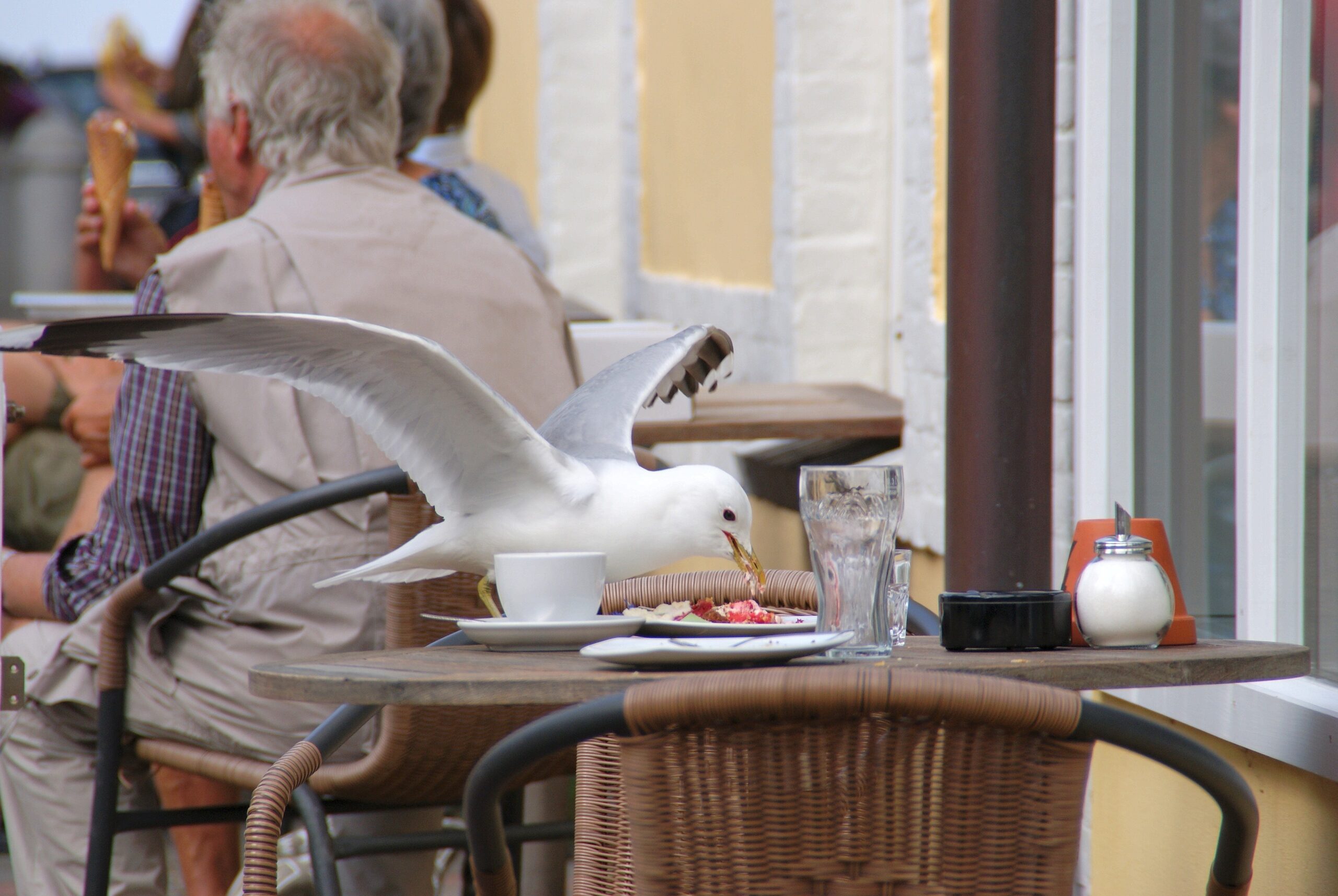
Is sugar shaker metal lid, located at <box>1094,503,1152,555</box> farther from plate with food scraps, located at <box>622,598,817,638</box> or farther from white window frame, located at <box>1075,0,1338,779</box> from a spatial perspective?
white window frame, located at <box>1075,0,1338,779</box>

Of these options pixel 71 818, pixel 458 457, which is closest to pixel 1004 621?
pixel 458 457

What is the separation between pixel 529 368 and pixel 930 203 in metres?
1.06

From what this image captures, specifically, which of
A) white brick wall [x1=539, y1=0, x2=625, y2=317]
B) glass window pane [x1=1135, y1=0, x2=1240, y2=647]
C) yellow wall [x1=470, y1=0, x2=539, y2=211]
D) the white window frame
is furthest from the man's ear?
yellow wall [x1=470, y1=0, x2=539, y2=211]

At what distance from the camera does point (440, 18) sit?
356 cm

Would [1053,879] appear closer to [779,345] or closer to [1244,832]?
[1244,832]

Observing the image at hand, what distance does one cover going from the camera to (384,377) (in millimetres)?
1584

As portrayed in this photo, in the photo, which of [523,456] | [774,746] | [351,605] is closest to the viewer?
[774,746]

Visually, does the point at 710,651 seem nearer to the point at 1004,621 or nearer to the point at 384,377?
the point at 1004,621

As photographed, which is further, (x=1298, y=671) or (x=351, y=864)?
(x=351, y=864)

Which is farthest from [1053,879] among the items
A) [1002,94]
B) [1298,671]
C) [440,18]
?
[440,18]

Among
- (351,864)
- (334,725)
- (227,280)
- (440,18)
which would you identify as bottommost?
(351,864)

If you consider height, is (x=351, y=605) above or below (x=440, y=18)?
below

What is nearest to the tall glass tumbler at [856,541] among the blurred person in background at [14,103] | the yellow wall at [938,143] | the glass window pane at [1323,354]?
the glass window pane at [1323,354]

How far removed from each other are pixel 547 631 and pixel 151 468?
107 cm
